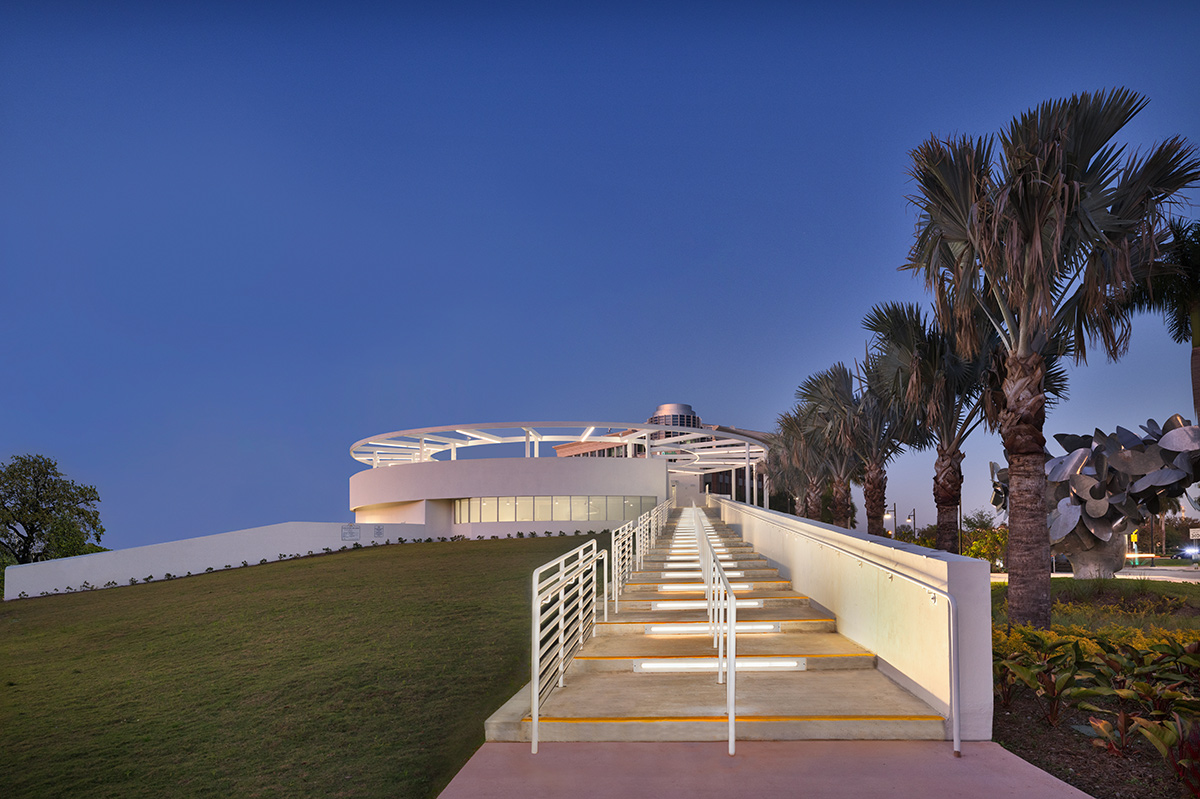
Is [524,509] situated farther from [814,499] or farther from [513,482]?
[814,499]

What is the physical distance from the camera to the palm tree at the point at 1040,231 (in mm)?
9047

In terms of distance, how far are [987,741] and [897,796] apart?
1.37 m

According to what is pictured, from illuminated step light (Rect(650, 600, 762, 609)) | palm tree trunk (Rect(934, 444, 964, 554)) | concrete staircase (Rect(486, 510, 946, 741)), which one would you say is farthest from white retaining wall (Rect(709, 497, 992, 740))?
palm tree trunk (Rect(934, 444, 964, 554))

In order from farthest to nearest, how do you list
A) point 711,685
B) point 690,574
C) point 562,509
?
point 562,509
point 690,574
point 711,685

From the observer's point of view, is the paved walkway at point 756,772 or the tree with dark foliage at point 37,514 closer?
the paved walkway at point 756,772

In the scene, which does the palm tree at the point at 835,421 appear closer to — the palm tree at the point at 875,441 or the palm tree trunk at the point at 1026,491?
the palm tree at the point at 875,441

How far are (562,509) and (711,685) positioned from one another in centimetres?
3341

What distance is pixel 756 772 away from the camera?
456cm

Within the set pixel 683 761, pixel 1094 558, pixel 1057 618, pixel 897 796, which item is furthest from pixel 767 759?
pixel 1094 558

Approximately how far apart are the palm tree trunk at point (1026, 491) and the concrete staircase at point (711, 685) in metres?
2.73

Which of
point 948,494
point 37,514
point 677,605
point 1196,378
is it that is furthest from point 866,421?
point 37,514

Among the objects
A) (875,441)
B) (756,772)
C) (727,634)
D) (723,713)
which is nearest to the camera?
(756,772)

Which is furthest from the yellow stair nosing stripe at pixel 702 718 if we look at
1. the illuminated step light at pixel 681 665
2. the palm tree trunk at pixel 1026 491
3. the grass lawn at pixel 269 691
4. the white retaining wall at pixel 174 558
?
the white retaining wall at pixel 174 558

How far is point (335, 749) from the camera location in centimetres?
621
